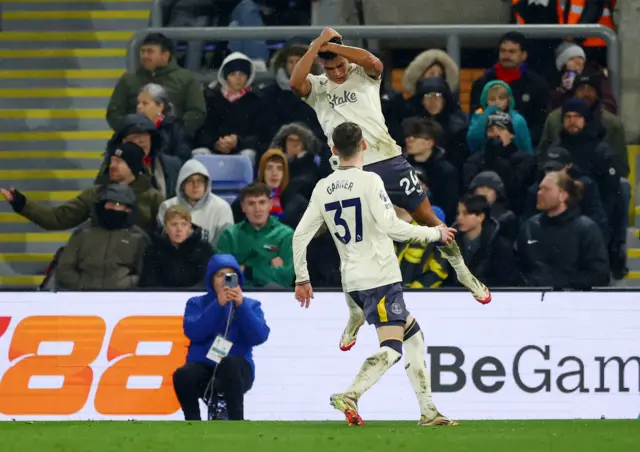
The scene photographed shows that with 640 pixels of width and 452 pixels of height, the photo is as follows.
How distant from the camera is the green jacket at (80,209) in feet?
50.9

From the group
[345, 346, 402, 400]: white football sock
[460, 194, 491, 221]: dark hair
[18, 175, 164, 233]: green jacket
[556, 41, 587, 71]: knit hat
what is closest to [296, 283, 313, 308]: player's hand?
[345, 346, 402, 400]: white football sock

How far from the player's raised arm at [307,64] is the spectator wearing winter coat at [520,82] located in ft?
16.1

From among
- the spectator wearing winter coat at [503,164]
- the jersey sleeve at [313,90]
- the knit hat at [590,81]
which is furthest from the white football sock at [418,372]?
the knit hat at [590,81]

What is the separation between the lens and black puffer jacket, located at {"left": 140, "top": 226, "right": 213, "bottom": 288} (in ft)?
48.1

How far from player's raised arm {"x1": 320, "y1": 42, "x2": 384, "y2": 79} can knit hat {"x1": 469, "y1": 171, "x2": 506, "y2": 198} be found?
3.71m

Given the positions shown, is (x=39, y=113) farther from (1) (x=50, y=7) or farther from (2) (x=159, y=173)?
(2) (x=159, y=173)

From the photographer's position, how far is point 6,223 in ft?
58.9

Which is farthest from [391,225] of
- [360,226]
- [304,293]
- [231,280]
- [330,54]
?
[231,280]

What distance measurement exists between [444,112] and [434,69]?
0.48 meters

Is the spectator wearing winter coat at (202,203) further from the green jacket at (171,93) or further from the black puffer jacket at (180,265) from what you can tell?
the green jacket at (171,93)

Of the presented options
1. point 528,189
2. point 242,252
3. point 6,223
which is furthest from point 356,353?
point 6,223

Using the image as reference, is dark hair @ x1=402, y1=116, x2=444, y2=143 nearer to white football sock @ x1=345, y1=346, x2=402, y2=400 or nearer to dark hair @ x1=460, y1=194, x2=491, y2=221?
dark hair @ x1=460, y1=194, x2=491, y2=221

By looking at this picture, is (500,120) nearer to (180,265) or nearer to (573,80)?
(573,80)

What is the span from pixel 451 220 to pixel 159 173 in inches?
116
